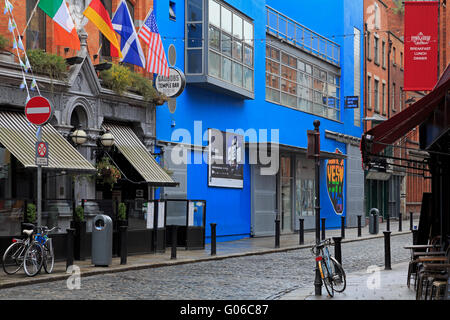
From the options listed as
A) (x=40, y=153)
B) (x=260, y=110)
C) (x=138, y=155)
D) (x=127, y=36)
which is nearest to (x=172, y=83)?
(x=138, y=155)

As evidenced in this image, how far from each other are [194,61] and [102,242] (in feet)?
32.5

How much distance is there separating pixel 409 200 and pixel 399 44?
10471mm

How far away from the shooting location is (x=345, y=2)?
130 feet

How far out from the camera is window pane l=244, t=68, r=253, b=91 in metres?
28.1

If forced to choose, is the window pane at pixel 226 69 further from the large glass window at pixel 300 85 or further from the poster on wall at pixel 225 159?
the large glass window at pixel 300 85

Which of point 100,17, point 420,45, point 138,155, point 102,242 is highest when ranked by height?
point 100,17

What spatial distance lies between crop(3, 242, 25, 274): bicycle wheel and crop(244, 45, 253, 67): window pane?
14.8 m

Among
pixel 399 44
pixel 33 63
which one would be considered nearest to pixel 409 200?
pixel 399 44

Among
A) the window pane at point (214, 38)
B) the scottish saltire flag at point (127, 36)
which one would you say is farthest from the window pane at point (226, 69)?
the scottish saltire flag at point (127, 36)

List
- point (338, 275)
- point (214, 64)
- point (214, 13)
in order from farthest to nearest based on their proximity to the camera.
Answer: point (214, 13) < point (214, 64) < point (338, 275)

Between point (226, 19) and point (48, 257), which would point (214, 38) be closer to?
point (226, 19)

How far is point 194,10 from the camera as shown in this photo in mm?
25297

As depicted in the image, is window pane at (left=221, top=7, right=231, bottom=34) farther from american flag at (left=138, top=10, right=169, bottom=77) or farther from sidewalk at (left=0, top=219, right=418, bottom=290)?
sidewalk at (left=0, top=219, right=418, bottom=290)

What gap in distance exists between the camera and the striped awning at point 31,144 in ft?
55.9
